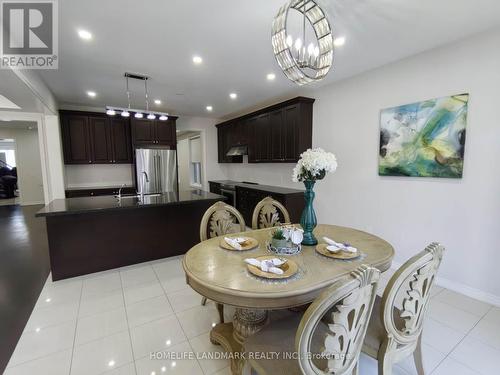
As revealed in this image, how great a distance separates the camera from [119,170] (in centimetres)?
600

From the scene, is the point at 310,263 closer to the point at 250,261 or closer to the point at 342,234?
the point at 250,261

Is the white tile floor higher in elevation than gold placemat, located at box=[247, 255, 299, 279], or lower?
lower

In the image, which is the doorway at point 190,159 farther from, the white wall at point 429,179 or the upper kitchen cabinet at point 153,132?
the white wall at point 429,179

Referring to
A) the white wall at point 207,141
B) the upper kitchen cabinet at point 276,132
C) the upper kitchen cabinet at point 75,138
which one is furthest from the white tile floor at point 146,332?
the white wall at point 207,141

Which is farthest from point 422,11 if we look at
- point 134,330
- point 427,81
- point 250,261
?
point 134,330

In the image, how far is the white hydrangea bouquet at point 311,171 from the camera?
1.82 meters

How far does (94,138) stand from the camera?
536 cm

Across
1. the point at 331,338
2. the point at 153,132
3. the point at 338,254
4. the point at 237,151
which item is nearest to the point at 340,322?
the point at 331,338

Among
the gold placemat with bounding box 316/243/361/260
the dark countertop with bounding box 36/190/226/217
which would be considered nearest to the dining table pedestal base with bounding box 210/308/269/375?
the gold placemat with bounding box 316/243/361/260

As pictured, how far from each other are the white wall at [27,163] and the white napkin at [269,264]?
9830mm

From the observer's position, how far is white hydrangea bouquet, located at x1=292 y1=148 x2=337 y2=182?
1815 mm

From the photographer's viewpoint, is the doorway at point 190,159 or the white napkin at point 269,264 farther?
the doorway at point 190,159

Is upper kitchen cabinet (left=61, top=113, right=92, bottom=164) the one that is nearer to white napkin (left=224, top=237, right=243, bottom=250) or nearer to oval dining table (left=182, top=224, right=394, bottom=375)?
oval dining table (left=182, top=224, right=394, bottom=375)

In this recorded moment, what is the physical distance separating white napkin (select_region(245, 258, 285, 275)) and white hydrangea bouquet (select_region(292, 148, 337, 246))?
1.64 ft
